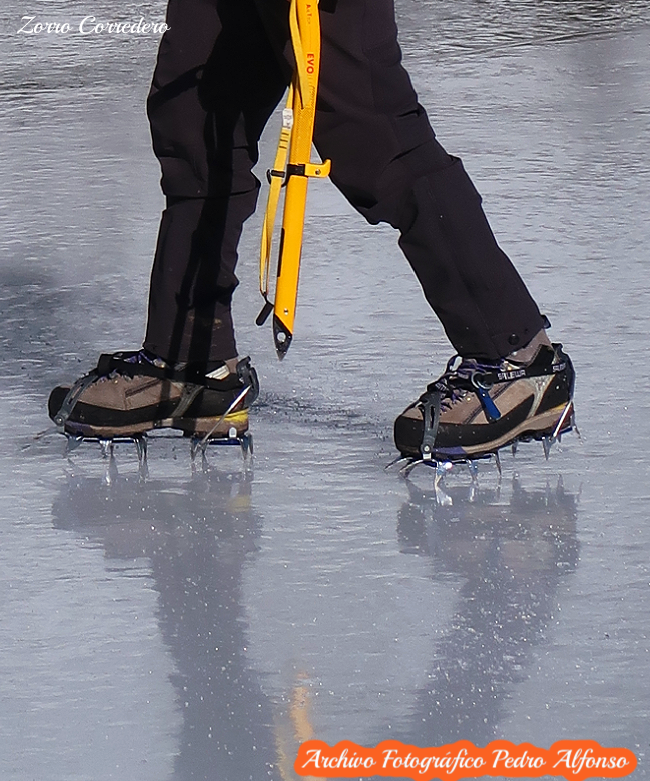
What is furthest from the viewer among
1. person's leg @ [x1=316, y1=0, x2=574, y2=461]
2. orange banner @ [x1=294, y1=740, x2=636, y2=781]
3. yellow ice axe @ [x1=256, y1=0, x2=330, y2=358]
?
person's leg @ [x1=316, y1=0, x2=574, y2=461]

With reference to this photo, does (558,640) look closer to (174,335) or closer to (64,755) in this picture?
(64,755)

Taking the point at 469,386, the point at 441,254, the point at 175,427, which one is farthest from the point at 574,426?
the point at 175,427

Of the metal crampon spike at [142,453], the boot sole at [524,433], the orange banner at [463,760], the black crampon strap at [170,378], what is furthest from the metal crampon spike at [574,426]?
the orange banner at [463,760]

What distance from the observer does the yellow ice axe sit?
1.70m

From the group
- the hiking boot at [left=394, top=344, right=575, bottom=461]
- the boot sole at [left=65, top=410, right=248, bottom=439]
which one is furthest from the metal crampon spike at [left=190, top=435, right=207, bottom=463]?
the hiking boot at [left=394, top=344, right=575, bottom=461]

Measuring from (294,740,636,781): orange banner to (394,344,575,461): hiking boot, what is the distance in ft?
2.02

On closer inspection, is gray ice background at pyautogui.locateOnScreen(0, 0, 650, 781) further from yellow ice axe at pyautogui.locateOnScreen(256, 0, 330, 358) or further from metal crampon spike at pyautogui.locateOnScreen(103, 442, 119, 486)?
yellow ice axe at pyautogui.locateOnScreen(256, 0, 330, 358)

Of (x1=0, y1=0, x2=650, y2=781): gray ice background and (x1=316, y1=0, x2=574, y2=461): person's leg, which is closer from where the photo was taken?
(x1=0, y1=0, x2=650, y2=781): gray ice background

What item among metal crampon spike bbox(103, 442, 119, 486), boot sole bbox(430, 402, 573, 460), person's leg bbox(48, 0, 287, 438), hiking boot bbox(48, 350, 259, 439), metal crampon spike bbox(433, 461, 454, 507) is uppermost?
person's leg bbox(48, 0, 287, 438)

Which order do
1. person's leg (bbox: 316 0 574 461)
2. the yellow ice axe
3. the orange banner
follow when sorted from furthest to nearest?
person's leg (bbox: 316 0 574 461) < the yellow ice axe < the orange banner

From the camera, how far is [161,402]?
1981 mm

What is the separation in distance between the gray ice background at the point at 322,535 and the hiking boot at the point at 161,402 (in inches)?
1.5

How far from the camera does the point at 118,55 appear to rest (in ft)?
14.4

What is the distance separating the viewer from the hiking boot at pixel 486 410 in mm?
1886
